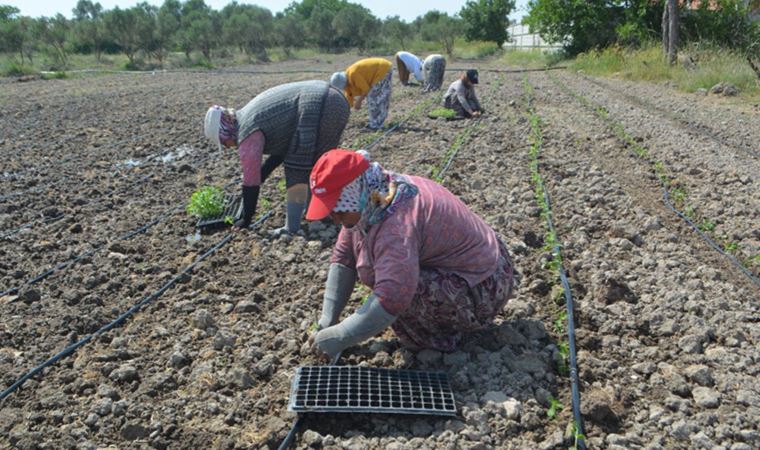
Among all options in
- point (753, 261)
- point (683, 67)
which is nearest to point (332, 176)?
point (753, 261)

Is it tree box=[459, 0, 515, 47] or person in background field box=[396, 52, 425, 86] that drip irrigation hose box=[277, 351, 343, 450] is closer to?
person in background field box=[396, 52, 425, 86]

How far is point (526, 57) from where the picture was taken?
2659 cm

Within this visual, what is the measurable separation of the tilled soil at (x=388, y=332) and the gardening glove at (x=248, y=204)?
0.10 metres

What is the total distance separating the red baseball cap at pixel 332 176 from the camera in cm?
227

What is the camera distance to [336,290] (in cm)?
281

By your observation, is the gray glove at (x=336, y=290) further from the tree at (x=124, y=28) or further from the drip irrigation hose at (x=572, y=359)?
the tree at (x=124, y=28)

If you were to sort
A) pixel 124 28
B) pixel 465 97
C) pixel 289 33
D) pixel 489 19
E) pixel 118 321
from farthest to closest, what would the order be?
1. pixel 289 33
2. pixel 489 19
3. pixel 124 28
4. pixel 465 97
5. pixel 118 321

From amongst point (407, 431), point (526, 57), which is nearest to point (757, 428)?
point (407, 431)

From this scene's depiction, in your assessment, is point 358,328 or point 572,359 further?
point 572,359

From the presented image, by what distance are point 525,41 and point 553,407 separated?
3092 centimetres

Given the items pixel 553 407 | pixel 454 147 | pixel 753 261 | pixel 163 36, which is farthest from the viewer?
pixel 163 36

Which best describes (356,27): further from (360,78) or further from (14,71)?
(360,78)

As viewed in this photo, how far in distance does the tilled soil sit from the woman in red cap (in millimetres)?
299

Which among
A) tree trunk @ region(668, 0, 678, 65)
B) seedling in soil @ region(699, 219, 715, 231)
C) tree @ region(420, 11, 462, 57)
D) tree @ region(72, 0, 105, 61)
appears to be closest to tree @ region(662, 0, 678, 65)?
tree trunk @ region(668, 0, 678, 65)
